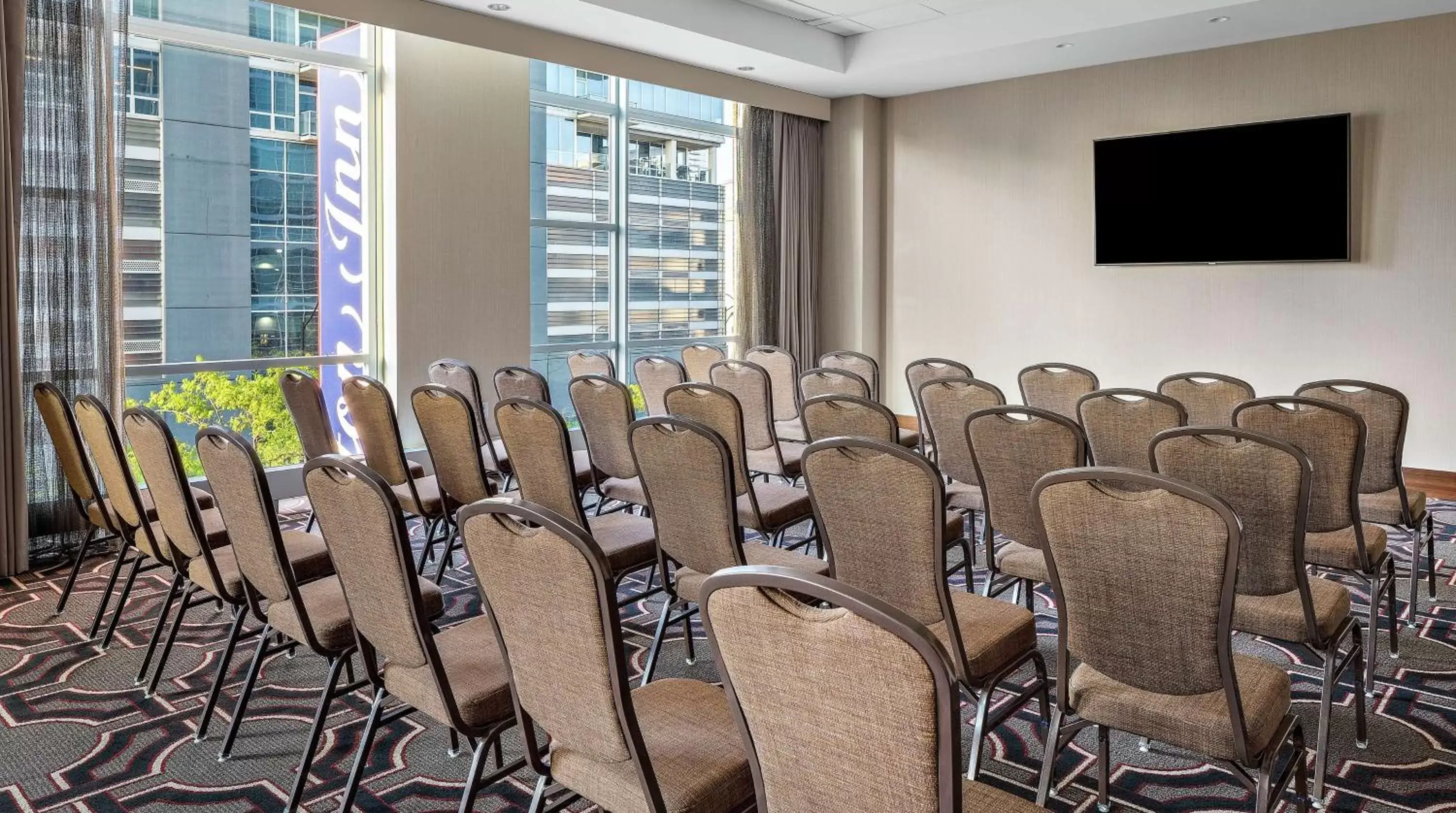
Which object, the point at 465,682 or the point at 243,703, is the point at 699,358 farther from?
the point at 465,682

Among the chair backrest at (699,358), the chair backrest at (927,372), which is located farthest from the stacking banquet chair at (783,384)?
the chair backrest at (927,372)

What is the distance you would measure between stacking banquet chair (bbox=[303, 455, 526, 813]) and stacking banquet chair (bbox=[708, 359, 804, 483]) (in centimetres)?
268

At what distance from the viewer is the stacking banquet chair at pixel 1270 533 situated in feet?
8.49

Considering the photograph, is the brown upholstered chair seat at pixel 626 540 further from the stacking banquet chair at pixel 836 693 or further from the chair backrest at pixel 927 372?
the chair backrest at pixel 927 372

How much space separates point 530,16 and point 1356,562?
18.2 feet

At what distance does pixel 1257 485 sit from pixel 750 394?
2.91 metres

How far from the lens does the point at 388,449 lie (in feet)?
14.5

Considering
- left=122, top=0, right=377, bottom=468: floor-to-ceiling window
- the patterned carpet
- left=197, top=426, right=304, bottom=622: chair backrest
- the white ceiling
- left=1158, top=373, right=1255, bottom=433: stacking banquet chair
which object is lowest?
the patterned carpet

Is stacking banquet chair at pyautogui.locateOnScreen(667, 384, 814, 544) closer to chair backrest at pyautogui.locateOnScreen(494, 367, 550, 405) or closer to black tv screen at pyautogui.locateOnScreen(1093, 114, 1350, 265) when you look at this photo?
chair backrest at pyautogui.locateOnScreen(494, 367, 550, 405)

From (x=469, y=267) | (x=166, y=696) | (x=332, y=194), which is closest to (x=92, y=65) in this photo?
(x=332, y=194)

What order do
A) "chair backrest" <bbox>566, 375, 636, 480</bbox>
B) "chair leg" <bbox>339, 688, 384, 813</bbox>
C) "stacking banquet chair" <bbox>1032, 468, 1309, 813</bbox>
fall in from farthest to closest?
"chair backrest" <bbox>566, 375, 636, 480</bbox>, "chair leg" <bbox>339, 688, 384, 813</bbox>, "stacking banquet chair" <bbox>1032, 468, 1309, 813</bbox>

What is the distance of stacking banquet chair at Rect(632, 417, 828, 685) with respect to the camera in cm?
297

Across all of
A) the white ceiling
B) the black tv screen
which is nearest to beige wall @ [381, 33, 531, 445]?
the white ceiling

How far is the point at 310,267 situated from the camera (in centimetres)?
681
